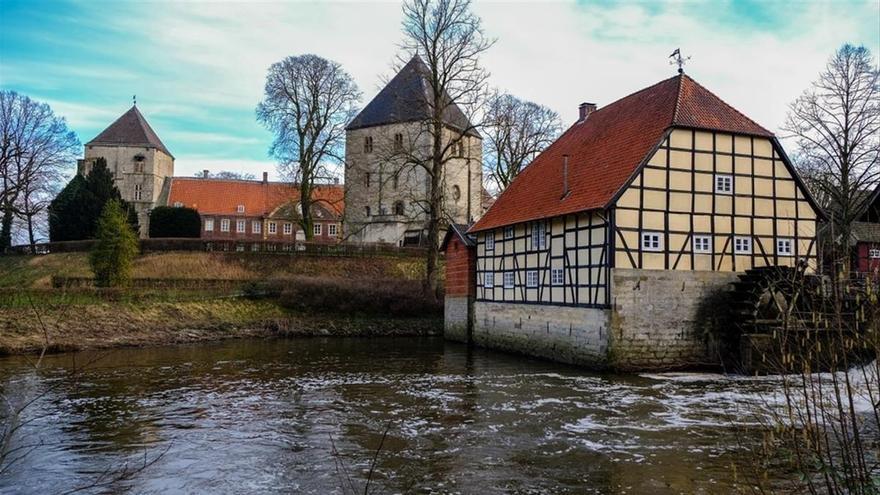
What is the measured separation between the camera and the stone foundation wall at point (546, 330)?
16.8 m

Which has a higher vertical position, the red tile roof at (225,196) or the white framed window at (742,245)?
the red tile roof at (225,196)

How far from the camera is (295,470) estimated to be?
8.23m

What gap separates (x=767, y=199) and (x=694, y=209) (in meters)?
2.42

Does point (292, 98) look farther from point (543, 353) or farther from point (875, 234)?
point (875, 234)

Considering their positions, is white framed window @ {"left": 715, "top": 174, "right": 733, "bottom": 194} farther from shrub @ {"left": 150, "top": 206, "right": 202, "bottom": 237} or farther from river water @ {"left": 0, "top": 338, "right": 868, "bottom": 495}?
shrub @ {"left": 150, "top": 206, "right": 202, "bottom": 237}

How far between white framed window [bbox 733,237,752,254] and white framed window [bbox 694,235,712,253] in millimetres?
821

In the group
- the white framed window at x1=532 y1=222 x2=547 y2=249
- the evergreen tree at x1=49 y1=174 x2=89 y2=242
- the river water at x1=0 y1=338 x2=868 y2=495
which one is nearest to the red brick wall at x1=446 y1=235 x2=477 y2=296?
the white framed window at x1=532 y1=222 x2=547 y2=249

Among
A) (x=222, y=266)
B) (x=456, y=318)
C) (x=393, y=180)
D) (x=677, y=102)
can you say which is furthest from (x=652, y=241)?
(x=393, y=180)

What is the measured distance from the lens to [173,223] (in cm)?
3775

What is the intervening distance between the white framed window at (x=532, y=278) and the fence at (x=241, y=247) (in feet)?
54.0

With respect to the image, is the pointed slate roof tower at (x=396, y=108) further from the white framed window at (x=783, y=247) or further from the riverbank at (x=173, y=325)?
the white framed window at (x=783, y=247)

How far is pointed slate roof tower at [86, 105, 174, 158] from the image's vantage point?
56562 millimetres

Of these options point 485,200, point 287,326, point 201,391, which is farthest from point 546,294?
point 485,200

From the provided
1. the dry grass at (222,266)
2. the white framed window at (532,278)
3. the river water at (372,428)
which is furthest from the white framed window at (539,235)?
the dry grass at (222,266)
